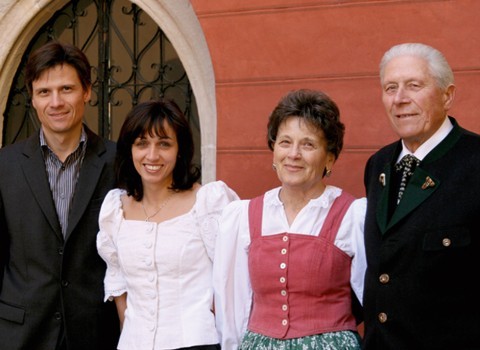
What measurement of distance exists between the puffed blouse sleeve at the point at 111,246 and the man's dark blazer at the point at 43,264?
0.07 metres

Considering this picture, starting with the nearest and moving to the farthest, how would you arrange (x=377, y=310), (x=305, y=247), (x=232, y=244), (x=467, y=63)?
(x=377, y=310) → (x=305, y=247) → (x=232, y=244) → (x=467, y=63)

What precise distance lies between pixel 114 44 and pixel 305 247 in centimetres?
279

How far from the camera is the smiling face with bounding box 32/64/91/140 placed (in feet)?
11.2

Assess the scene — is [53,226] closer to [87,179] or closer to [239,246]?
[87,179]

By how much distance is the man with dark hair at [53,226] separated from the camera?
3354 millimetres

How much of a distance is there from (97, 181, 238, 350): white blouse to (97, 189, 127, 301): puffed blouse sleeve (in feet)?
0.16

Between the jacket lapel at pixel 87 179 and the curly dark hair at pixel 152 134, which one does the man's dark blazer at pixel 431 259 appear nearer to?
the curly dark hair at pixel 152 134

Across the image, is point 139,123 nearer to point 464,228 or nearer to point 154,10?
point 464,228

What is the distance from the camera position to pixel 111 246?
3338 mm

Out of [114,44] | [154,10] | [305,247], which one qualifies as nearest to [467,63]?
[305,247]

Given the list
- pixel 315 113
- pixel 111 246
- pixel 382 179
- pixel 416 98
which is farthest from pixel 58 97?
pixel 416 98

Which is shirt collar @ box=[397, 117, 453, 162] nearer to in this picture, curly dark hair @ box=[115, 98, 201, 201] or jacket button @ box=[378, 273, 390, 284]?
jacket button @ box=[378, 273, 390, 284]

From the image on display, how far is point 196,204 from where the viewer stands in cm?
327

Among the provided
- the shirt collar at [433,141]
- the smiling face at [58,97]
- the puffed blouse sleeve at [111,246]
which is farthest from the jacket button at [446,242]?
the smiling face at [58,97]
